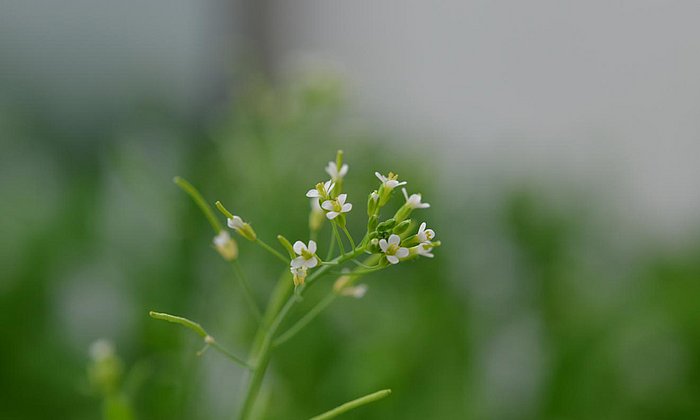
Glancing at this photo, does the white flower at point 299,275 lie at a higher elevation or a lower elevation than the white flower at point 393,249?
lower

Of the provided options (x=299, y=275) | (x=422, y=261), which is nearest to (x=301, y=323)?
(x=299, y=275)

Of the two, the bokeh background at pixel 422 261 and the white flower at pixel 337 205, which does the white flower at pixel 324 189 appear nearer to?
the white flower at pixel 337 205

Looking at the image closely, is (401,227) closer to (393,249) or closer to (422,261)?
(393,249)

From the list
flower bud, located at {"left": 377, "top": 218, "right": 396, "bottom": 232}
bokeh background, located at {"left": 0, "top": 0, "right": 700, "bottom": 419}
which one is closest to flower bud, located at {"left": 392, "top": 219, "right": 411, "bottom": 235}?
flower bud, located at {"left": 377, "top": 218, "right": 396, "bottom": 232}

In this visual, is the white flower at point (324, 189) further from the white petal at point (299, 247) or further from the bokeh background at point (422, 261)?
the bokeh background at point (422, 261)

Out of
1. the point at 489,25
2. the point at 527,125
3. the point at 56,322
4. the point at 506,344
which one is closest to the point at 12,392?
the point at 56,322

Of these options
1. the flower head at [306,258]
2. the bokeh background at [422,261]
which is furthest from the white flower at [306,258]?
the bokeh background at [422,261]

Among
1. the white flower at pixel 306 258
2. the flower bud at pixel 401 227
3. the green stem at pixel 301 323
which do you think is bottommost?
the green stem at pixel 301 323

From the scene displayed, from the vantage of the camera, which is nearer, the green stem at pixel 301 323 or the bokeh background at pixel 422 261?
the green stem at pixel 301 323
